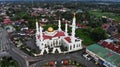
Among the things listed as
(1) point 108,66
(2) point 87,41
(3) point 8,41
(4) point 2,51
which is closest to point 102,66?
(1) point 108,66

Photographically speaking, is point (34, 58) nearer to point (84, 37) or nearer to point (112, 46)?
point (112, 46)

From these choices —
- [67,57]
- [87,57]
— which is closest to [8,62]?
[67,57]

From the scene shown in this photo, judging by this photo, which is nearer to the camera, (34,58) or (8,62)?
(8,62)

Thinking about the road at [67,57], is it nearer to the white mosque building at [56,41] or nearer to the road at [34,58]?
the road at [34,58]

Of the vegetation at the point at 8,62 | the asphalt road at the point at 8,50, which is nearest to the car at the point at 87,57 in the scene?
the asphalt road at the point at 8,50

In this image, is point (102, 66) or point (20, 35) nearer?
point (102, 66)

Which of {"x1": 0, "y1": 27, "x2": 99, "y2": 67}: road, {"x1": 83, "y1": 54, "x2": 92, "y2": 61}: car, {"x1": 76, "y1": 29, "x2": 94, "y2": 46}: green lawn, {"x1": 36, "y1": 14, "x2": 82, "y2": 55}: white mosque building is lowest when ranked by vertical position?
{"x1": 76, "y1": 29, "x2": 94, "y2": 46}: green lawn

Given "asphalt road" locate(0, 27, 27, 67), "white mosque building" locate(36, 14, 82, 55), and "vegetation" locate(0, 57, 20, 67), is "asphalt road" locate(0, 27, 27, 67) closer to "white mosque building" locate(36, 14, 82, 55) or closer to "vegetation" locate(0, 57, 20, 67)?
"vegetation" locate(0, 57, 20, 67)

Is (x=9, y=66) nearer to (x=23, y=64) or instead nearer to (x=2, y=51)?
(x=23, y=64)

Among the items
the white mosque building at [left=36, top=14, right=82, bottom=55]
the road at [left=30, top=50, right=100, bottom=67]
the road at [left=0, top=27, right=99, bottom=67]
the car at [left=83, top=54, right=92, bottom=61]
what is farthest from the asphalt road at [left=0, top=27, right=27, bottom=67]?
the car at [left=83, top=54, right=92, bottom=61]

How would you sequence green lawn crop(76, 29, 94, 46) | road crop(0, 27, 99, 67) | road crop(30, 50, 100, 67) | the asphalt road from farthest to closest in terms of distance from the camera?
green lawn crop(76, 29, 94, 46) → the asphalt road → road crop(0, 27, 99, 67) → road crop(30, 50, 100, 67)

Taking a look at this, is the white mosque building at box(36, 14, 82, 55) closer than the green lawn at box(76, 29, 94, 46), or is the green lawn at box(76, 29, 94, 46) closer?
the white mosque building at box(36, 14, 82, 55)
